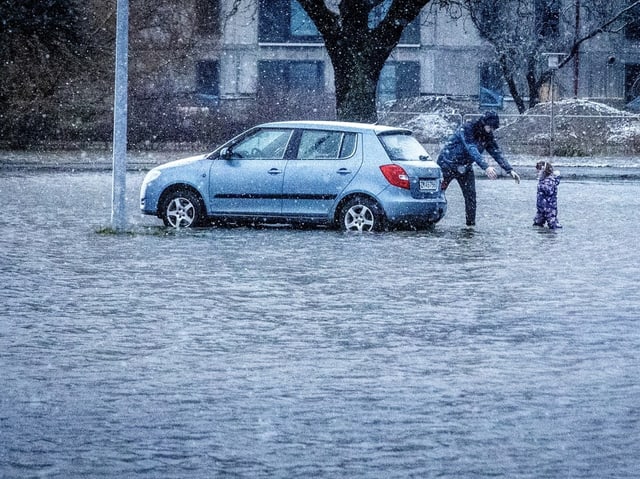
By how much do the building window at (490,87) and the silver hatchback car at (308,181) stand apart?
161ft

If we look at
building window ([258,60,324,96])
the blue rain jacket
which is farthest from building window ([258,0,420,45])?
the blue rain jacket

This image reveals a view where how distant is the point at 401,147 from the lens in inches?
770

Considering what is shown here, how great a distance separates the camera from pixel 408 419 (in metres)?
7.40

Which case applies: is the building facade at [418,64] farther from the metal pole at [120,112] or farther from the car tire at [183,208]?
the metal pole at [120,112]

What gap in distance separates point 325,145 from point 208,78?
50.2 meters

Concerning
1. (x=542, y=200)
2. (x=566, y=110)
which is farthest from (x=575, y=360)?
(x=566, y=110)

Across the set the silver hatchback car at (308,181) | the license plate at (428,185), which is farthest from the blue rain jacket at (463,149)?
the license plate at (428,185)

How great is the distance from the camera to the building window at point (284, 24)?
69250 mm

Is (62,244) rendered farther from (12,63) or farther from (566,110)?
(566,110)

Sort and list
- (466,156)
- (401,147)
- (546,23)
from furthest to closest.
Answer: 1. (546,23)
2. (466,156)
3. (401,147)

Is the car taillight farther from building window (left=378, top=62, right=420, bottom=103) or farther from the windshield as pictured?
building window (left=378, top=62, right=420, bottom=103)

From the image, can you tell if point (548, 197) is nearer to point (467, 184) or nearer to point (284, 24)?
point (467, 184)

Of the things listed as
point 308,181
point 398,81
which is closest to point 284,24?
point 398,81

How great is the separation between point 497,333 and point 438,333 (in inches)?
16.5
